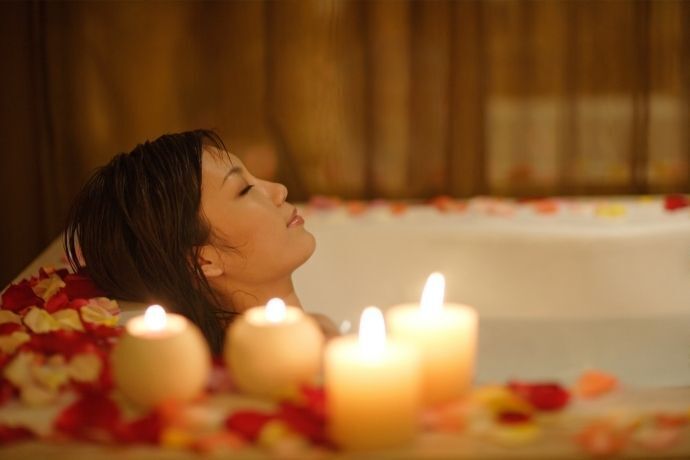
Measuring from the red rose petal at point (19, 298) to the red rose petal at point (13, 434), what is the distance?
47 centimetres

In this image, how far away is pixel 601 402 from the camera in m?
0.88

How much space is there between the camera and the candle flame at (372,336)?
0.77 m

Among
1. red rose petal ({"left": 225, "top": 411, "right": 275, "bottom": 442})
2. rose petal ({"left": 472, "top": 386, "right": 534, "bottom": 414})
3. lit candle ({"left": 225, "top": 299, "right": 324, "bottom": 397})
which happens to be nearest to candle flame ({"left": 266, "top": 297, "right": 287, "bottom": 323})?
lit candle ({"left": 225, "top": 299, "right": 324, "bottom": 397})

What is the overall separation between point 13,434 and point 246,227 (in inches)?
24.8

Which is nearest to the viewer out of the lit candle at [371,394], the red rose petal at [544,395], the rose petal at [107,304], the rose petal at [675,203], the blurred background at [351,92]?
the lit candle at [371,394]

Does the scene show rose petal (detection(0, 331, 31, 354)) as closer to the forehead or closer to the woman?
the woman

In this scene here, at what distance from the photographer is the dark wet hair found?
1.31m

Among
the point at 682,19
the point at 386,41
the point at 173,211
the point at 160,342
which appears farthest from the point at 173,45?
the point at 160,342

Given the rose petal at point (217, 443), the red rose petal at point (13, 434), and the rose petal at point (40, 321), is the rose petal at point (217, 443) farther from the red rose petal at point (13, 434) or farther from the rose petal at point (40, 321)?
the rose petal at point (40, 321)

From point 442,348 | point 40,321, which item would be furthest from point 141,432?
point 40,321

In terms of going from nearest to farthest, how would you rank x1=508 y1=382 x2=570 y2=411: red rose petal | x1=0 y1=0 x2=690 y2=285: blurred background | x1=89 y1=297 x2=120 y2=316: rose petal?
x1=508 y1=382 x2=570 y2=411: red rose petal < x1=89 y1=297 x2=120 y2=316: rose petal < x1=0 y1=0 x2=690 y2=285: blurred background

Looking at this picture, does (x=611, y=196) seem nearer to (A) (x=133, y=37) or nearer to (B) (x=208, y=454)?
(A) (x=133, y=37)

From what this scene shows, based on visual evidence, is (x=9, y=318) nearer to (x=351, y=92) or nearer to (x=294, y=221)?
(x=294, y=221)

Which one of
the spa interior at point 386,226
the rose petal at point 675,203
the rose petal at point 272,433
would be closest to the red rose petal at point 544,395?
the spa interior at point 386,226
